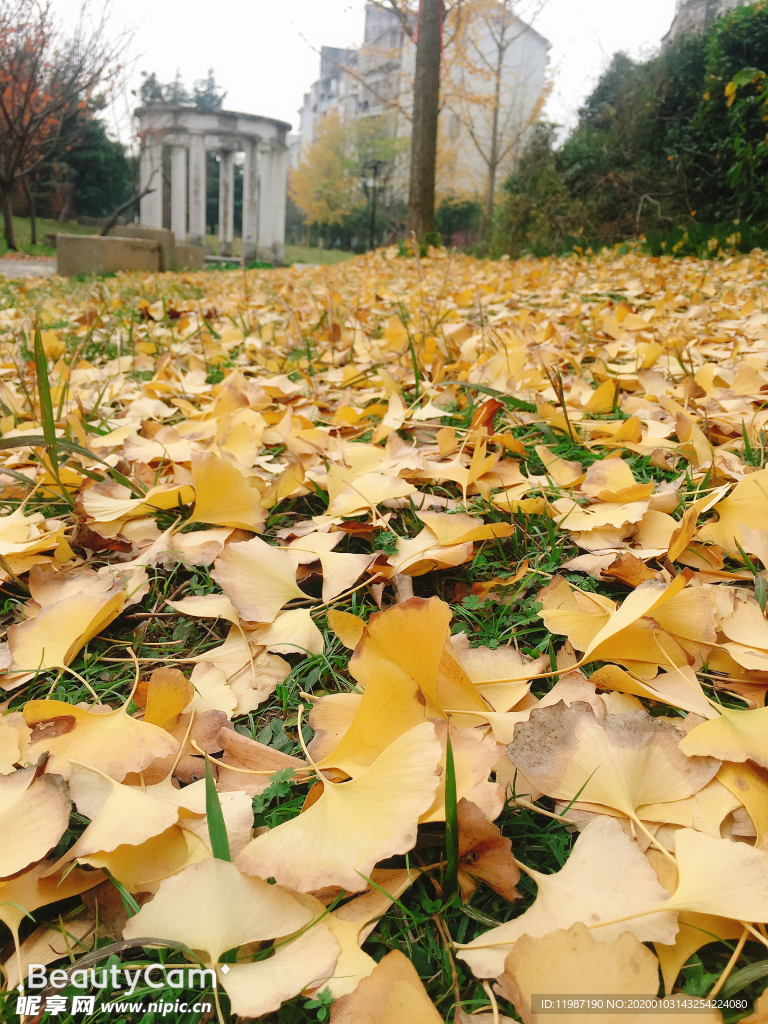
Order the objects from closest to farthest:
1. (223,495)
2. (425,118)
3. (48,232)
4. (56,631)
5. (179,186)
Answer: (56,631)
(223,495)
(425,118)
(48,232)
(179,186)

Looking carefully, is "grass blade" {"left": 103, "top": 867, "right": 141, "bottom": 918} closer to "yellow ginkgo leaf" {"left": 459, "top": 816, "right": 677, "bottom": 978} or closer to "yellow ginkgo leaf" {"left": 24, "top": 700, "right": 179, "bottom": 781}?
"yellow ginkgo leaf" {"left": 24, "top": 700, "right": 179, "bottom": 781}

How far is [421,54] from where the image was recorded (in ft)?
21.9

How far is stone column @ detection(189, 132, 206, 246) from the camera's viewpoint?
1811 centimetres

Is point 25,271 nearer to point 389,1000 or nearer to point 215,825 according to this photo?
point 215,825

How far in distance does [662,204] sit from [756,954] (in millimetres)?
8877

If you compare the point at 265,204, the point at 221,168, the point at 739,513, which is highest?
the point at 221,168

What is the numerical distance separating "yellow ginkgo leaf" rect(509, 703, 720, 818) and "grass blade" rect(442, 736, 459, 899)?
8 cm

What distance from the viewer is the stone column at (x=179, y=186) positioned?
18.7m

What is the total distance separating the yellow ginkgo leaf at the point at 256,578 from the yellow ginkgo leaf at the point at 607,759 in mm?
334

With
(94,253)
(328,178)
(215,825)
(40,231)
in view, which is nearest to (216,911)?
(215,825)

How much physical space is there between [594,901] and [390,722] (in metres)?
0.18

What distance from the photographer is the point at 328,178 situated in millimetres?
27219

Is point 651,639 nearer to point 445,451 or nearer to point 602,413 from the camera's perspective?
point 445,451

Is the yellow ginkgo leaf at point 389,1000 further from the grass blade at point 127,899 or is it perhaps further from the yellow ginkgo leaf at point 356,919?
the grass blade at point 127,899
